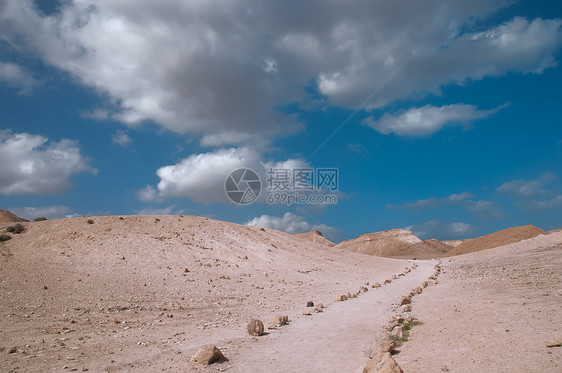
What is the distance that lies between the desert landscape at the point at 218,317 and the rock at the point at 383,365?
→ 27mm

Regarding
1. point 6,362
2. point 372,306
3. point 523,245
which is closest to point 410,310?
point 372,306

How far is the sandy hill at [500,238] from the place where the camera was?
2995 inches

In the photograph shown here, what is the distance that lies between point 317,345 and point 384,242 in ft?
367

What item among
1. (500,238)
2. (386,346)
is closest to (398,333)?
(386,346)

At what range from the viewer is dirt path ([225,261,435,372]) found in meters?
6.70

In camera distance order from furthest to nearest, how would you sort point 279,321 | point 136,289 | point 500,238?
point 500,238 < point 136,289 < point 279,321

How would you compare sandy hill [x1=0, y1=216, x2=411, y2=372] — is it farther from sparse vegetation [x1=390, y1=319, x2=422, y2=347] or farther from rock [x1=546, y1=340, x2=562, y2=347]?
rock [x1=546, y1=340, x2=562, y2=347]

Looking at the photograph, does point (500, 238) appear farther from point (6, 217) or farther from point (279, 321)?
point (6, 217)

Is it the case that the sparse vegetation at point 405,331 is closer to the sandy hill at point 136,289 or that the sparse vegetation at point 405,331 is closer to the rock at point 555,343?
the rock at point 555,343

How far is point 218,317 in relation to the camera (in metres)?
12.0

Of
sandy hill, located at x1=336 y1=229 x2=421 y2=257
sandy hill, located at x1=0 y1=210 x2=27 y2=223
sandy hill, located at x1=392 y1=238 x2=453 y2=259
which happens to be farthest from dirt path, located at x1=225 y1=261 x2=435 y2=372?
sandy hill, located at x1=336 y1=229 x2=421 y2=257

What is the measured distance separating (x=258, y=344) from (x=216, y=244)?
77.2 feet

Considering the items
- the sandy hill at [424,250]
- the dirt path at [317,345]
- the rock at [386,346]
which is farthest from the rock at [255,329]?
the sandy hill at [424,250]

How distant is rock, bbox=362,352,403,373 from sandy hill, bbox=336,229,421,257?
10213 centimetres
